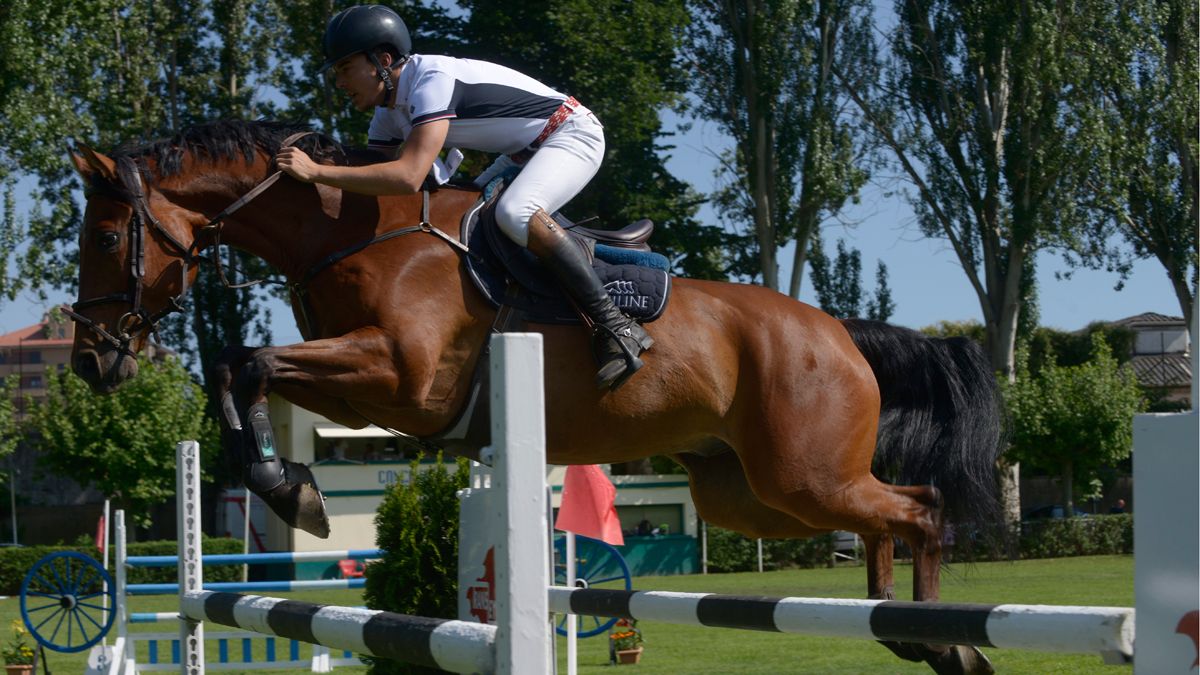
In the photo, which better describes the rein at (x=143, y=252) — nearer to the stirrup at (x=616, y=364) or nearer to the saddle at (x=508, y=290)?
the saddle at (x=508, y=290)

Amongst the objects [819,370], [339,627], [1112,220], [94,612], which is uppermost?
[1112,220]

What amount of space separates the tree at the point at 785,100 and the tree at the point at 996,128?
1.15 metres

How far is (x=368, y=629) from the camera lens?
2400 millimetres

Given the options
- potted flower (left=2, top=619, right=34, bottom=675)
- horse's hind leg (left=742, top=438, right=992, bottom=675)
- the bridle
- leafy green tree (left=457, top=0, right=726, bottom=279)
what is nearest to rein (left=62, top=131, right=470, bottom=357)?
the bridle

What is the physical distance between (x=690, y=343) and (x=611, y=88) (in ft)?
67.8

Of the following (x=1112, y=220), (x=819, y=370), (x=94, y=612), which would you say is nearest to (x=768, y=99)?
(x=1112, y=220)

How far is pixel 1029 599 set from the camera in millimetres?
13688

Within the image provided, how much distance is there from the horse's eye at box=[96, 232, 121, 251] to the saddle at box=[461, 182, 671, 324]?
1.05 metres

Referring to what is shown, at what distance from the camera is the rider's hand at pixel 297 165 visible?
3.84 metres

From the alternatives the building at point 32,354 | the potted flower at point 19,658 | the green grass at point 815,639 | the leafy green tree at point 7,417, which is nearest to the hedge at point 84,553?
the green grass at point 815,639

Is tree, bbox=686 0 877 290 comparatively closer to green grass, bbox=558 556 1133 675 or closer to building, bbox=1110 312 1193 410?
green grass, bbox=558 556 1133 675

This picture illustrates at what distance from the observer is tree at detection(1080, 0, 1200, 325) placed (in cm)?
2392

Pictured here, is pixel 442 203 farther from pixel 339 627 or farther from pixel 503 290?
pixel 339 627

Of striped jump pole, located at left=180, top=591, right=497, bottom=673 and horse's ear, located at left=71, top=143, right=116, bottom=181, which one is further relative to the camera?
horse's ear, located at left=71, top=143, right=116, bottom=181
